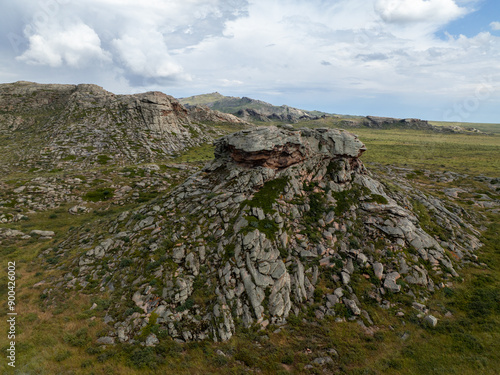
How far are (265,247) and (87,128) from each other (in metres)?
76.3

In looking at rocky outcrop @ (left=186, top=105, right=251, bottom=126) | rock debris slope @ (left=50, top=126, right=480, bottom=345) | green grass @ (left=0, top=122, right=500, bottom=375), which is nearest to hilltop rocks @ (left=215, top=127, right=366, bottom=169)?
rock debris slope @ (left=50, top=126, right=480, bottom=345)

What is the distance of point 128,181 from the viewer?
46.0 meters

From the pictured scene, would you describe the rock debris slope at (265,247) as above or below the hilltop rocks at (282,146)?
below

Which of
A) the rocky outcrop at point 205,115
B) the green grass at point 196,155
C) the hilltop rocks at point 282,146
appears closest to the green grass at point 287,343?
the hilltop rocks at point 282,146

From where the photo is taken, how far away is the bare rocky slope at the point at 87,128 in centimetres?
5855

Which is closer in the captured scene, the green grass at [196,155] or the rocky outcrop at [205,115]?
the green grass at [196,155]

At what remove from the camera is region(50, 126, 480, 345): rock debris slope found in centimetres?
1806

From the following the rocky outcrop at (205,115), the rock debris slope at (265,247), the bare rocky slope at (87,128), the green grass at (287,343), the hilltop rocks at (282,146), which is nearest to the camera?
the green grass at (287,343)

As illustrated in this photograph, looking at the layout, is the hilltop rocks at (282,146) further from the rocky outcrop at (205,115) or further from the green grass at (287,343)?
the rocky outcrop at (205,115)

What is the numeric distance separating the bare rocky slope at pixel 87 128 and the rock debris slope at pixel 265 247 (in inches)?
1713

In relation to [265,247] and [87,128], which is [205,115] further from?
[265,247]

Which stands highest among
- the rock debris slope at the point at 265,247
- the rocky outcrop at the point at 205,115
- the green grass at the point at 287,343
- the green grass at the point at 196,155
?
the rocky outcrop at the point at 205,115

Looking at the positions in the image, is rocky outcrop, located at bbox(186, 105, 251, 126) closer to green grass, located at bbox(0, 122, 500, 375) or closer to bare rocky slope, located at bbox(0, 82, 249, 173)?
bare rocky slope, located at bbox(0, 82, 249, 173)

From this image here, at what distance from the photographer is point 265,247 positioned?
21.0 m
